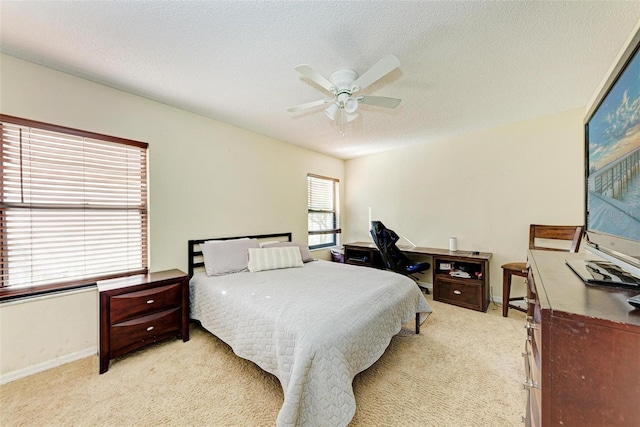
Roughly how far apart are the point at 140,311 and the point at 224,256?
0.92m

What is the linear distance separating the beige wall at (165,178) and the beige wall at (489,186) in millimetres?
1745

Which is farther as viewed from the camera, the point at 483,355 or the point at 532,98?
the point at 532,98

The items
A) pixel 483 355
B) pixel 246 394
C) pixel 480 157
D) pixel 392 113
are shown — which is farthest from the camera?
pixel 480 157

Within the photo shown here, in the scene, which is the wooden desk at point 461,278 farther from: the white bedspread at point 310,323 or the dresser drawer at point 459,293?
Result: the white bedspread at point 310,323

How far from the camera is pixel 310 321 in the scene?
1577 mm

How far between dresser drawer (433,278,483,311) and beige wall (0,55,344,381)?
7.60 feet

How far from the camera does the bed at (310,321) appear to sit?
1.36 metres

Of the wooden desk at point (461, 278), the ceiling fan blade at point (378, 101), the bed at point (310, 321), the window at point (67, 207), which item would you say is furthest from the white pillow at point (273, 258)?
the ceiling fan blade at point (378, 101)

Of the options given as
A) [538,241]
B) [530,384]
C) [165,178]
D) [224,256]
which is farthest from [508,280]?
[165,178]

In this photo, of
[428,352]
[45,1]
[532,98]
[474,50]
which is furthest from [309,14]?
[428,352]

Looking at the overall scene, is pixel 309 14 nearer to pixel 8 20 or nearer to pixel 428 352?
pixel 8 20

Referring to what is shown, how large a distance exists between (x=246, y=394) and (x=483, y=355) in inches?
80.7

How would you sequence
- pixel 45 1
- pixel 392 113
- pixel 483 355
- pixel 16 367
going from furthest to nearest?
pixel 392 113, pixel 483 355, pixel 16 367, pixel 45 1

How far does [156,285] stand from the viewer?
2305 mm
